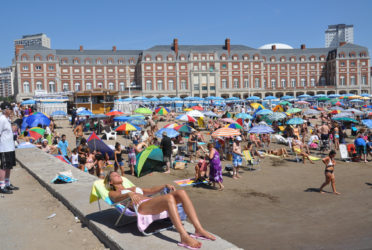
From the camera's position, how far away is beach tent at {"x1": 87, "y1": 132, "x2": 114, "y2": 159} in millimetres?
11945

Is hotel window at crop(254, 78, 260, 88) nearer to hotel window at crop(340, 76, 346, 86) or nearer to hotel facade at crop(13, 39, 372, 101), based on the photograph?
hotel facade at crop(13, 39, 372, 101)

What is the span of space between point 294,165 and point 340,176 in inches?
83.9

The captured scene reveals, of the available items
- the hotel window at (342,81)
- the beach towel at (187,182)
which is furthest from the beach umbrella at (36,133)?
the hotel window at (342,81)

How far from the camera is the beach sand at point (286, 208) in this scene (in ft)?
18.5

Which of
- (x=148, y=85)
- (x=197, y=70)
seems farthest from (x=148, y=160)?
(x=197, y=70)

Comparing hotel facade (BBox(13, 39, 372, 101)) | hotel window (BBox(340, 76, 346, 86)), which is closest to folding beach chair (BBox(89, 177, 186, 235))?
hotel facade (BBox(13, 39, 372, 101))

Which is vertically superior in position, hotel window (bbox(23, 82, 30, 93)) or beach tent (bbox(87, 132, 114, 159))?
hotel window (bbox(23, 82, 30, 93))

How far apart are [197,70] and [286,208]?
5879 cm

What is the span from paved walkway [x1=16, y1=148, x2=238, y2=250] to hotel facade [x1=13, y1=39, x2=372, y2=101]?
54.9 metres

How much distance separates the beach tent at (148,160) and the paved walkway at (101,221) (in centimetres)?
309

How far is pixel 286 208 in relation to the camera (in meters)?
7.50

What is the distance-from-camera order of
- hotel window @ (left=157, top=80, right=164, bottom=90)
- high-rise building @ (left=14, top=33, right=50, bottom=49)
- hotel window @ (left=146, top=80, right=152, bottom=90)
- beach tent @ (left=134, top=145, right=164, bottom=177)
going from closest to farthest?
beach tent @ (left=134, top=145, right=164, bottom=177) < hotel window @ (left=146, top=80, right=152, bottom=90) < hotel window @ (left=157, top=80, right=164, bottom=90) < high-rise building @ (left=14, top=33, right=50, bottom=49)

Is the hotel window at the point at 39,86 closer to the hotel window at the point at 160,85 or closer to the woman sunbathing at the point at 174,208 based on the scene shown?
the hotel window at the point at 160,85

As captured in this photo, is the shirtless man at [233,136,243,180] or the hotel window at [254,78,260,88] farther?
the hotel window at [254,78,260,88]
